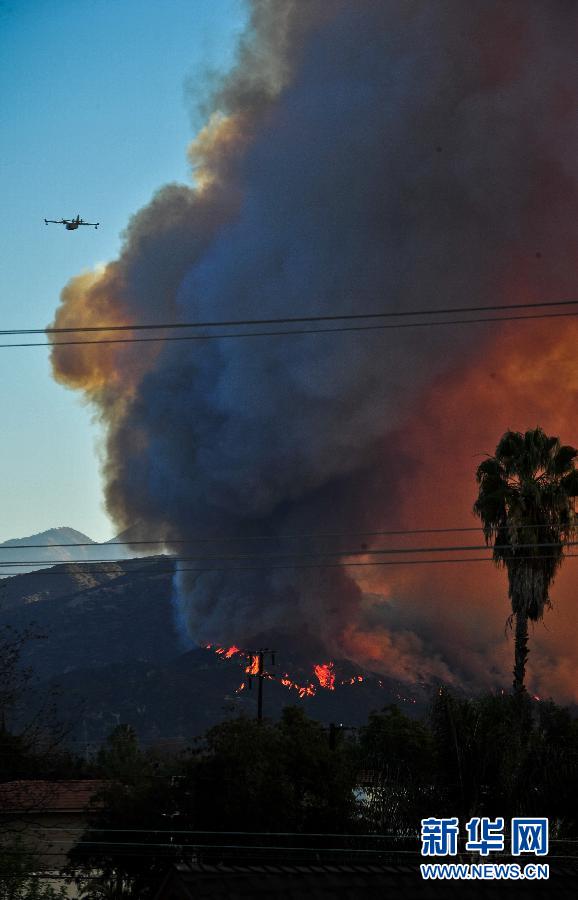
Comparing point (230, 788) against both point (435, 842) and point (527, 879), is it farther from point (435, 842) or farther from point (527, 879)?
point (527, 879)

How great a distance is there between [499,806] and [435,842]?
6.64 m

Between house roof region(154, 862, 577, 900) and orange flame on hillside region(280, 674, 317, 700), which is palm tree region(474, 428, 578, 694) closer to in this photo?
house roof region(154, 862, 577, 900)

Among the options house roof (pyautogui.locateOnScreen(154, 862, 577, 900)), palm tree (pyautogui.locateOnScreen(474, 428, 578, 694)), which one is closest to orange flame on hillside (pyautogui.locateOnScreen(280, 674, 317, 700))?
palm tree (pyautogui.locateOnScreen(474, 428, 578, 694))

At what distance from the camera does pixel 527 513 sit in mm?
40281

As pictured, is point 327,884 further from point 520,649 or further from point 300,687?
point 300,687

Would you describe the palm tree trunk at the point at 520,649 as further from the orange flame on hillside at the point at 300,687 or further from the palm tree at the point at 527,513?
the orange flame on hillside at the point at 300,687

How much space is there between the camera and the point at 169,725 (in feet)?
620

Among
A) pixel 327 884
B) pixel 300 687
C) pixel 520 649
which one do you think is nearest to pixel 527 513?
pixel 520 649

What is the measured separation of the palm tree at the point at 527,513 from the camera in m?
39.2

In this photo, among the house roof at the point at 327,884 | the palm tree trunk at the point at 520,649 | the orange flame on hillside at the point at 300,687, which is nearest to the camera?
the house roof at the point at 327,884

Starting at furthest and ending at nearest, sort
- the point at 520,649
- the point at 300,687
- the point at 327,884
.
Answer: the point at 300,687 < the point at 520,649 < the point at 327,884

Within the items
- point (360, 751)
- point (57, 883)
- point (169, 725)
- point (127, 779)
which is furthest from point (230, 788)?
point (169, 725)

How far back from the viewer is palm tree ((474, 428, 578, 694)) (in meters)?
39.2

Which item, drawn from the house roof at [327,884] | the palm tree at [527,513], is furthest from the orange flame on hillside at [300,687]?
the house roof at [327,884]
